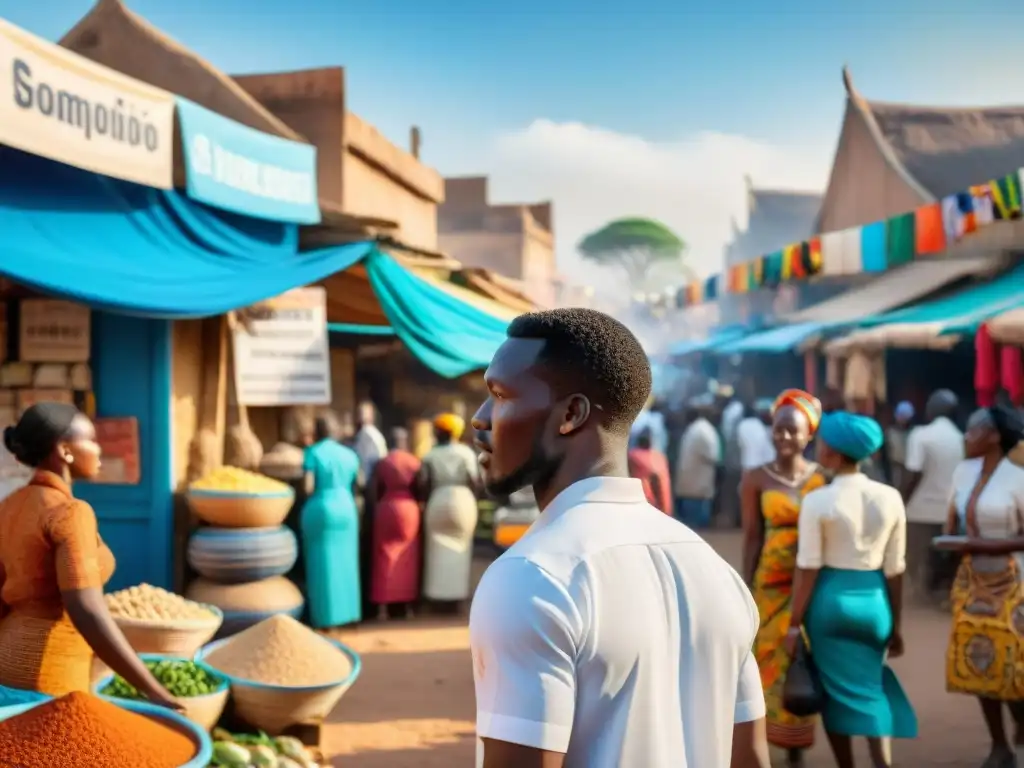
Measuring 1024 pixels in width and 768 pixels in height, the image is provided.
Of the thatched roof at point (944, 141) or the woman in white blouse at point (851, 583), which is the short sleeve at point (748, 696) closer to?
the woman in white blouse at point (851, 583)

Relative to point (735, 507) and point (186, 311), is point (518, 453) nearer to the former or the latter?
point (186, 311)

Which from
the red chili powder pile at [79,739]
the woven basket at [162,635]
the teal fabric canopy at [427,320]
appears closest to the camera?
the red chili powder pile at [79,739]

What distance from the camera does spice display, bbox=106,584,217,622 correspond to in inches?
176

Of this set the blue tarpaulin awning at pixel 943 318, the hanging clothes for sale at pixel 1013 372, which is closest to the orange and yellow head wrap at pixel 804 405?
the hanging clothes for sale at pixel 1013 372

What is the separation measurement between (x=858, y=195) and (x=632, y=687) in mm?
19800

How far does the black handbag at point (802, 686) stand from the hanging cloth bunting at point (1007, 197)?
21.0 ft

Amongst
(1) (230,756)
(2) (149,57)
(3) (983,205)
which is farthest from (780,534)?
(2) (149,57)

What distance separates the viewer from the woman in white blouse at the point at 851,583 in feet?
12.8

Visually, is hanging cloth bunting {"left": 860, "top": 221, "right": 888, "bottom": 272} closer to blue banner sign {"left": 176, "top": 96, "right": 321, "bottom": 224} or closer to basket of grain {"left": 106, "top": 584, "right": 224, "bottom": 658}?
blue banner sign {"left": 176, "top": 96, "right": 321, "bottom": 224}

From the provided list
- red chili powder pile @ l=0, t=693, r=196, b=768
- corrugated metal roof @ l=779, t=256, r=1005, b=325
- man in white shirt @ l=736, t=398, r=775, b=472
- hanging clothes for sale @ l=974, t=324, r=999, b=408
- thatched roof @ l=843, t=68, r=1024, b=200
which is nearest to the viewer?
red chili powder pile @ l=0, t=693, r=196, b=768

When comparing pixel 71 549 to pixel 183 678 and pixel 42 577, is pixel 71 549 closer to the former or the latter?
pixel 42 577

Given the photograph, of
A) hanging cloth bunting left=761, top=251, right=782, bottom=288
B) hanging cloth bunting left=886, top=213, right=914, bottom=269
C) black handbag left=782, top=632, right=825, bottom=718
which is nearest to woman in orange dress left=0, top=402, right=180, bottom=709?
black handbag left=782, top=632, right=825, bottom=718

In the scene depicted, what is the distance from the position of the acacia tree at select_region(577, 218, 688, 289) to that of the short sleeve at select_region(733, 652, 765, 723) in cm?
5782

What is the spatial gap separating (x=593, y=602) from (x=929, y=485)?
24.5ft
